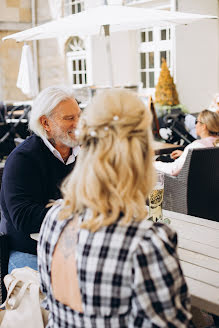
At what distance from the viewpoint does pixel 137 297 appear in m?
1.28

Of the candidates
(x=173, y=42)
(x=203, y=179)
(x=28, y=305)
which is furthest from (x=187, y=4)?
(x=28, y=305)

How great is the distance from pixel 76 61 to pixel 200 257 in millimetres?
15287

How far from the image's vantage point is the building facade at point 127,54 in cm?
1154

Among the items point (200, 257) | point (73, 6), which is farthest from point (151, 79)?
point (200, 257)

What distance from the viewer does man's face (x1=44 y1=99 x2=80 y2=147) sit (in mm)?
2672

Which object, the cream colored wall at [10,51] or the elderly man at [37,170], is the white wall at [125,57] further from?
the elderly man at [37,170]

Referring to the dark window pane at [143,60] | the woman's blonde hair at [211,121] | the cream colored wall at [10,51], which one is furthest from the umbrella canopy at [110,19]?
the cream colored wall at [10,51]

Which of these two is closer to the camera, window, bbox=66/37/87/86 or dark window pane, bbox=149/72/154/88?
dark window pane, bbox=149/72/154/88

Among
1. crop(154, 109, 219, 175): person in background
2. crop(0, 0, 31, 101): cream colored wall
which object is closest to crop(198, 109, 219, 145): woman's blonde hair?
crop(154, 109, 219, 175): person in background

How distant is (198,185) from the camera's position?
3.91 meters

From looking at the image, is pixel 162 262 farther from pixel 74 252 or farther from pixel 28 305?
pixel 28 305

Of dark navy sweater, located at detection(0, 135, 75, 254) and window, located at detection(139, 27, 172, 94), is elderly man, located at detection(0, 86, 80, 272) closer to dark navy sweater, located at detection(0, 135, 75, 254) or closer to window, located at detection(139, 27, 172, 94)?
dark navy sweater, located at detection(0, 135, 75, 254)

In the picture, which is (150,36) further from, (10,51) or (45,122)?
(45,122)

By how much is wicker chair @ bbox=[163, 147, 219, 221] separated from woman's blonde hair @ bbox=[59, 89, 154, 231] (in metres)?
2.46
